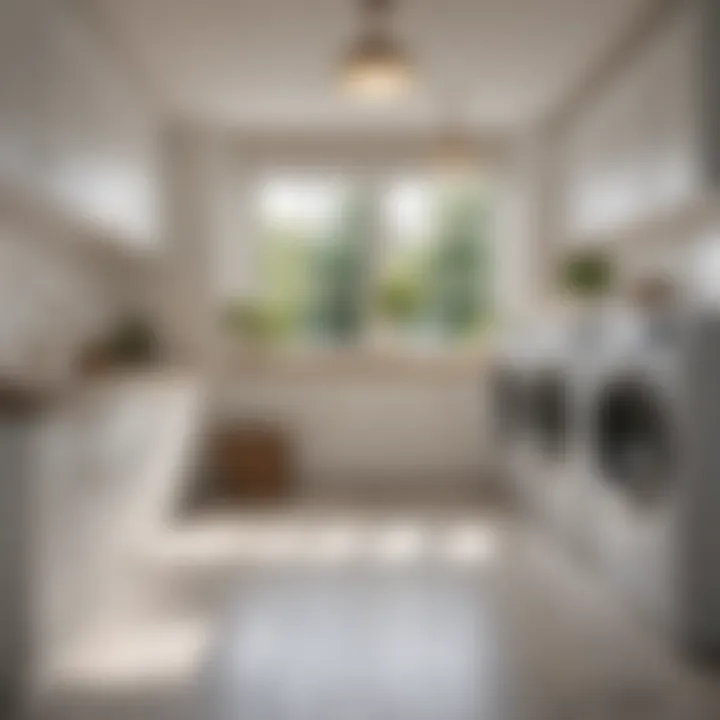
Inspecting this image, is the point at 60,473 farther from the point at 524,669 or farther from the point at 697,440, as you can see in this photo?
the point at 697,440

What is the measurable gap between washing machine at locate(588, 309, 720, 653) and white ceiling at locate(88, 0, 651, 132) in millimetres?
1438

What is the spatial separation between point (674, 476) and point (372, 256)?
3.37 meters

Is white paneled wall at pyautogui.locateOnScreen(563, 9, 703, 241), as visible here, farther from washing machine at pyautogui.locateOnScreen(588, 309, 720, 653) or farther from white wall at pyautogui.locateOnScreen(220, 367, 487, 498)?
white wall at pyautogui.locateOnScreen(220, 367, 487, 498)

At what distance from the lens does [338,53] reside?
13.6ft

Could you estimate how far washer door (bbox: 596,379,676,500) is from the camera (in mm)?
2838

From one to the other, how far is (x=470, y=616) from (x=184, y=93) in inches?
118

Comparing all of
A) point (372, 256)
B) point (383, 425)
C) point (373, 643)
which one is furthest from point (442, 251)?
point (373, 643)

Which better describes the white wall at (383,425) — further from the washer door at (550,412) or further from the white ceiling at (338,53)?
the white ceiling at (338,53)

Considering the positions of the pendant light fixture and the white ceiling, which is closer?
the pendant light fixture

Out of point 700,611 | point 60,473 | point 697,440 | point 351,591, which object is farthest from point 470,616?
point 60,473

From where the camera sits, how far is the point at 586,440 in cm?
360

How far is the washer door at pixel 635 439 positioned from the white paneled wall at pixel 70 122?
1941 mm

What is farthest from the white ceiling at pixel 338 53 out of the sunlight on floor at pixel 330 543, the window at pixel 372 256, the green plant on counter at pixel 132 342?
the sunlight on floor at pixel 330 543

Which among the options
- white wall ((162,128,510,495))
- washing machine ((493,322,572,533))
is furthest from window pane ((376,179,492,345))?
washing machine ((493,322,572,533))
